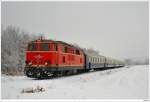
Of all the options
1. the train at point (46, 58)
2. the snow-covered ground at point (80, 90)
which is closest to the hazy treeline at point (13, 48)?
the train at point (46, 58)

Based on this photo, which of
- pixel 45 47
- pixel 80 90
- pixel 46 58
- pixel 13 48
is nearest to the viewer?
pixel 80 90

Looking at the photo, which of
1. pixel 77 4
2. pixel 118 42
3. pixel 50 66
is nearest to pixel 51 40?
pixel 50 66

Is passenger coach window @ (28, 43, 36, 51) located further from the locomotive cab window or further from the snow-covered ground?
the snow-covered ground

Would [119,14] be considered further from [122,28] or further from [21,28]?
[21,28]

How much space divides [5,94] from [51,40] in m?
4.86

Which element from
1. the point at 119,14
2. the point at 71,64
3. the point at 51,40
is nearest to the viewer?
the point at 119,14

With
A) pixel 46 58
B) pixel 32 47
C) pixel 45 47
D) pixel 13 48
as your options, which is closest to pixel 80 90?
pixel 46 58

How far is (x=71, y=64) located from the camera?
19297 mm

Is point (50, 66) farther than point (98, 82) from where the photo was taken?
Yes

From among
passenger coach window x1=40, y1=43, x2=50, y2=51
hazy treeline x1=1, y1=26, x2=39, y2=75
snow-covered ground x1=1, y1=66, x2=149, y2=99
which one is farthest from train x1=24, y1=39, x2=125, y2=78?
snow-covered ground x1=1, y1=66, x2=149, y2=99

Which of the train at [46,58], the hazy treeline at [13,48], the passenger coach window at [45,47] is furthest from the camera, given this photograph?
the passenger coach window at [45,47]

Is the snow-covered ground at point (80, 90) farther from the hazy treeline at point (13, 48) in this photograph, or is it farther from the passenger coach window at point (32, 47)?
the passenger coach window at point (32, 47)

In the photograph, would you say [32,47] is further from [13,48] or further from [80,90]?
[80,90]

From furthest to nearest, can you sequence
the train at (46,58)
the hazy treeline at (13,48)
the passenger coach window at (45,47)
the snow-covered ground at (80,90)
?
the passenger coach window at (45,47) < the train at (46,58) < the hazy treeline at (13,48) < the snow-covered ground at (80,90)
